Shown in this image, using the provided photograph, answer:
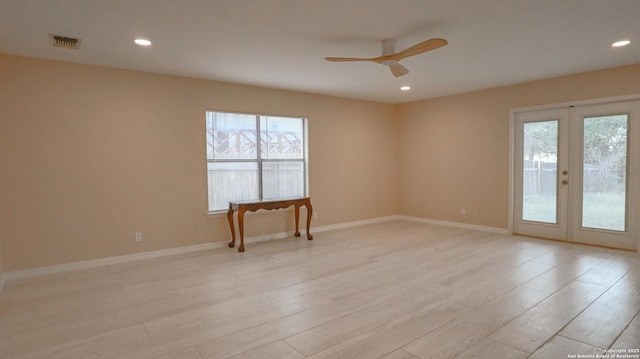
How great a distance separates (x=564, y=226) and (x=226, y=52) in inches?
206

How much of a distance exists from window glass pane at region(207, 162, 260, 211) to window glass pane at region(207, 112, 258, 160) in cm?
14

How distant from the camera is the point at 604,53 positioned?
3869 millimetres

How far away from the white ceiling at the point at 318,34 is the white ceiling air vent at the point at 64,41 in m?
0.07

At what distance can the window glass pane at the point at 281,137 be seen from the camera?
5535 mm

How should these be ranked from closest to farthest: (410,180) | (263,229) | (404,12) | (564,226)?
(404,12) → (564,226) → (263,229) → (410,180)

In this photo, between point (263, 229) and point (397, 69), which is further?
point (263, 229)

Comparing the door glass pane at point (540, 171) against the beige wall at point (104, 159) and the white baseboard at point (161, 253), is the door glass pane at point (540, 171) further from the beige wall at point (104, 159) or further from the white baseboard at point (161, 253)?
the beige wall at point (104, 159)

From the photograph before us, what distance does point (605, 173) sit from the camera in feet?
15.3

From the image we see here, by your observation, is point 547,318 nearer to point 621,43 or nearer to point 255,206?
point 621,43

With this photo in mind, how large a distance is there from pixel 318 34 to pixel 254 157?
2640 millimetres

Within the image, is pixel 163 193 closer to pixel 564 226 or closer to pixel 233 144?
pixel 233 144

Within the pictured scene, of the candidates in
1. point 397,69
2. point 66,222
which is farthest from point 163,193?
point 397,69

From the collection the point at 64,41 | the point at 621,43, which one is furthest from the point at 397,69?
the point at 64,41

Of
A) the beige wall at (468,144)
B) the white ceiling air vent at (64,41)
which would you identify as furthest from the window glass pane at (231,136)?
the beige wall at (468,144)
